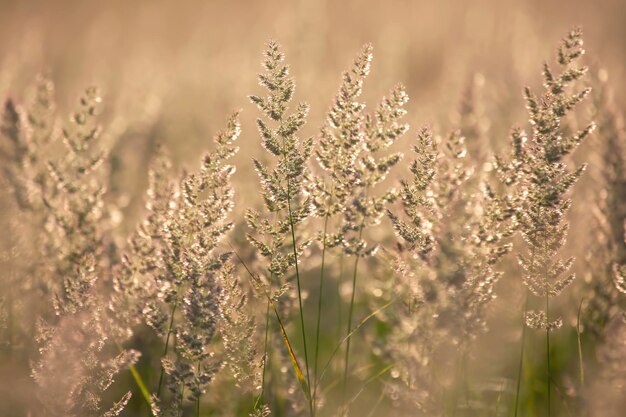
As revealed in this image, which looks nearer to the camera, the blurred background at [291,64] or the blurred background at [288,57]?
the blurred background at [291,64]

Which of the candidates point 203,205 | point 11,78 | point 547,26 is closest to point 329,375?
point 203,205

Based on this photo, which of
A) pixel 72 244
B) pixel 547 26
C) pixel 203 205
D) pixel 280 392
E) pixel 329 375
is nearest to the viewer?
pixel 203 205

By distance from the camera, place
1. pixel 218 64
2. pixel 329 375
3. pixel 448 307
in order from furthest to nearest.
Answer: pixel 218 64 < pixel 329 375 < pixel 448 307

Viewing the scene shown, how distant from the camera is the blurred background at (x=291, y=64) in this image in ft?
20.4

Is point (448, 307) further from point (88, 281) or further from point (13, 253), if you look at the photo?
point (13, 253)

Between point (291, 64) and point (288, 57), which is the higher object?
point (288, 57)

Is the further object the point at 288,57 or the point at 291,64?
the point at 288,57

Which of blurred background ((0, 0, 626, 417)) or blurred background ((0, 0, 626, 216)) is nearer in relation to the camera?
blurred background ((0, 0, 626, 417))

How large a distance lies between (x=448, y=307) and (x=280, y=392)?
1790mm

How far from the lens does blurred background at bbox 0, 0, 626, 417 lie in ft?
20.4

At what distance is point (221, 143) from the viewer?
2.91 metres

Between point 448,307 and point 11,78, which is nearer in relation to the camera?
point 448,307

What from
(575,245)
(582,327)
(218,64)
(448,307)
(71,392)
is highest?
(218,64)

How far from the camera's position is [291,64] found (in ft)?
30.0
